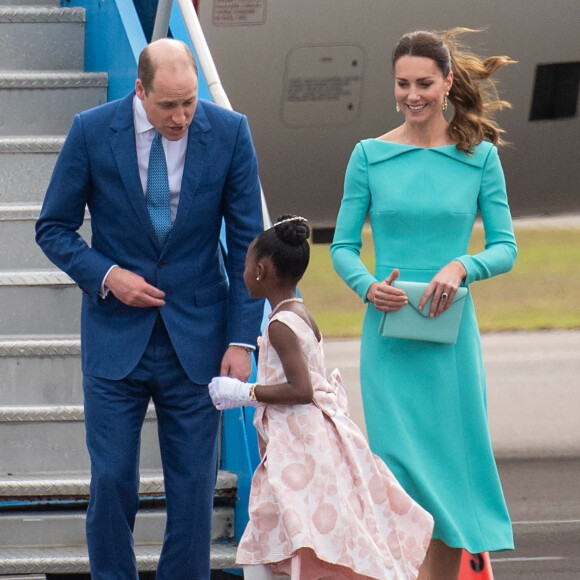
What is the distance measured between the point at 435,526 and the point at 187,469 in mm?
635

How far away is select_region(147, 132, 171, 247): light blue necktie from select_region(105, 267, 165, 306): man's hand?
0.13 meters

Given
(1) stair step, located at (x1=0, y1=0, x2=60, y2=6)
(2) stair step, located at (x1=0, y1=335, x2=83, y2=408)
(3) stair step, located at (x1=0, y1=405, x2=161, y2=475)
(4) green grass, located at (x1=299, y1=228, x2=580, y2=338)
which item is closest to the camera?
(3) stair step, located at (x1=0, y1=405, x2=161, y2=475)

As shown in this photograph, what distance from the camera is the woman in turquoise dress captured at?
10.9 ft

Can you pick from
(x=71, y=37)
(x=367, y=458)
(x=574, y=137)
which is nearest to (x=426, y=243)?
(x=367, y=458)

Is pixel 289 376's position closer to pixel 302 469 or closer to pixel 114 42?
pixel 302 469

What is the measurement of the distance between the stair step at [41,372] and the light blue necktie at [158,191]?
0.99 meters

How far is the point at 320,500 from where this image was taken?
2934 millimetres

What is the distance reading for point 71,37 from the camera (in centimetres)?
→ 535

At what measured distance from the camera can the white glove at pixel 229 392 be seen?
2.97 meters

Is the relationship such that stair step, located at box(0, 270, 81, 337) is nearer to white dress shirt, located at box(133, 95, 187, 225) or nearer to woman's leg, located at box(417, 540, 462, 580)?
white dress shirt, located at box(133, 95, 187, 225)

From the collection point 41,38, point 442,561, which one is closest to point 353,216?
point 442,561

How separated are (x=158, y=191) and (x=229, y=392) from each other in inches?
20.3

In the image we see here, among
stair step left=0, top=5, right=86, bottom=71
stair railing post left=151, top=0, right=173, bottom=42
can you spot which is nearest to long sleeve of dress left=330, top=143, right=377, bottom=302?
stair railing post left=151, top=0, right=173, bottom=42

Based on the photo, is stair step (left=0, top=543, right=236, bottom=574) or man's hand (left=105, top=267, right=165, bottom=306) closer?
man's hand (left=105, top=267, right=165, bottom=306)
